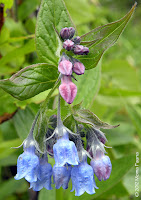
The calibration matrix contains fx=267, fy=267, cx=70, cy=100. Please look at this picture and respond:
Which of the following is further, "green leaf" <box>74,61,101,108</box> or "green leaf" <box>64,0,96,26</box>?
"green leaf" <box>64,0,96,26</box>

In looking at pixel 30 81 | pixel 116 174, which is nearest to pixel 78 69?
pixel 30 81

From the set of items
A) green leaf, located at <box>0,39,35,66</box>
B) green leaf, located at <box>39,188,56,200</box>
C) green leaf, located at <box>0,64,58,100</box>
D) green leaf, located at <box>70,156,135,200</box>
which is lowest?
green leaf, located at <box>39,188,56,200</box>

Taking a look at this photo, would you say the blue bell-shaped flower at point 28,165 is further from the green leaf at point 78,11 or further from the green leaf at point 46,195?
the green leaf at point 78,11

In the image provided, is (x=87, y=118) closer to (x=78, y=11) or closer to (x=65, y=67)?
(x=65, y=67)

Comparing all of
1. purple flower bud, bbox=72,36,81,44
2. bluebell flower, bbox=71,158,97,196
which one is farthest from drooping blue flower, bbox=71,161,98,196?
purple flower bud, bbox=72,36,81,44

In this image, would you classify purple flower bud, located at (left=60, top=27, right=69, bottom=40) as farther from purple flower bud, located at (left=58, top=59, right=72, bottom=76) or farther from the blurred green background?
the blurred green background

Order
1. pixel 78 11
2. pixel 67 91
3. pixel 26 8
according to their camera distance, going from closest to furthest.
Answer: pixel 67 91 → pixel 26 8 → pixel 78 11
